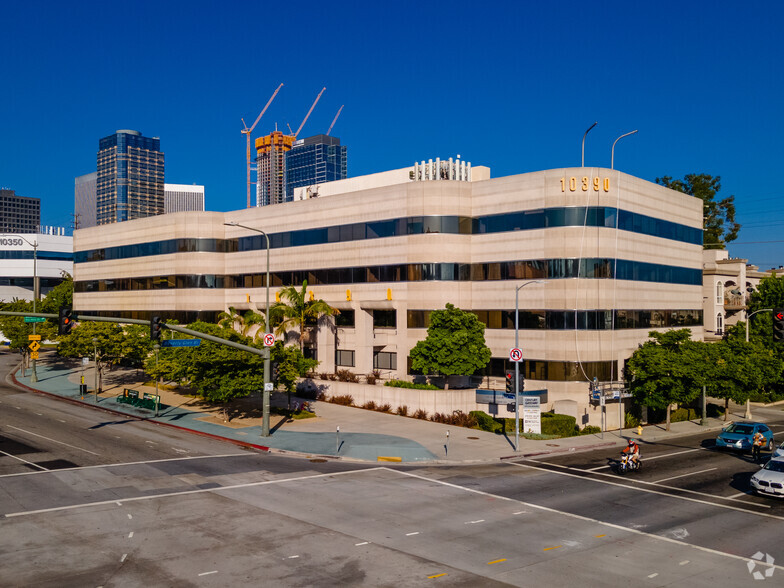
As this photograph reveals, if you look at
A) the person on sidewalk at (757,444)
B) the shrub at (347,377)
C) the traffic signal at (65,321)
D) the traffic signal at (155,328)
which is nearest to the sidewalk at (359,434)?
the shrub at (347,377)

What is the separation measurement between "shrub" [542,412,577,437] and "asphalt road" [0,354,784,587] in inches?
247

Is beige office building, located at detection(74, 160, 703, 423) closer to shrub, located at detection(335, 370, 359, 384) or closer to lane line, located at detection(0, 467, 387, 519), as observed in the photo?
shrub, located at detection(335, 370, 359, 384)

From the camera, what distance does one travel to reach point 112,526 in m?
21.0

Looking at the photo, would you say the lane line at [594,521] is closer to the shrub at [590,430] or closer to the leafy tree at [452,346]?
the leafy tree at [452,346]

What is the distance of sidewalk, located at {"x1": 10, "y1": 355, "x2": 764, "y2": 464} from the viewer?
34.9 metres

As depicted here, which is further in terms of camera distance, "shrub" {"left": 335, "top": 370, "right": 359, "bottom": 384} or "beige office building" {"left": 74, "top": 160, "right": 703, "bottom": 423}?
"shrub" {"left": 335, "top": 370, "right": 359, "bottom": 384}

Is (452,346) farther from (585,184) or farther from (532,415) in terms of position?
(585,184)


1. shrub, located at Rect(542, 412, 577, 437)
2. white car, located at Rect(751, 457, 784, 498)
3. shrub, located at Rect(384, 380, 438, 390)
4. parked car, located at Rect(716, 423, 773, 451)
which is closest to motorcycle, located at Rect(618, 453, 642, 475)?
white car, located at Rect(751, 457, 784, 498)

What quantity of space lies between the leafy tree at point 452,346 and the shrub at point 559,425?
6.22 metres

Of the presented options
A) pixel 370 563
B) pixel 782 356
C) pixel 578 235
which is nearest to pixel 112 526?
pixel 370 563

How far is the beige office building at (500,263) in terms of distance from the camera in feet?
155

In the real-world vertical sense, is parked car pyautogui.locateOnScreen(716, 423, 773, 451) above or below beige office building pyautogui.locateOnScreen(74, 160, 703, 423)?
below

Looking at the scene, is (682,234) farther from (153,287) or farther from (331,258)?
(153,287)

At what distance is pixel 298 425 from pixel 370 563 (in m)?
25.6
